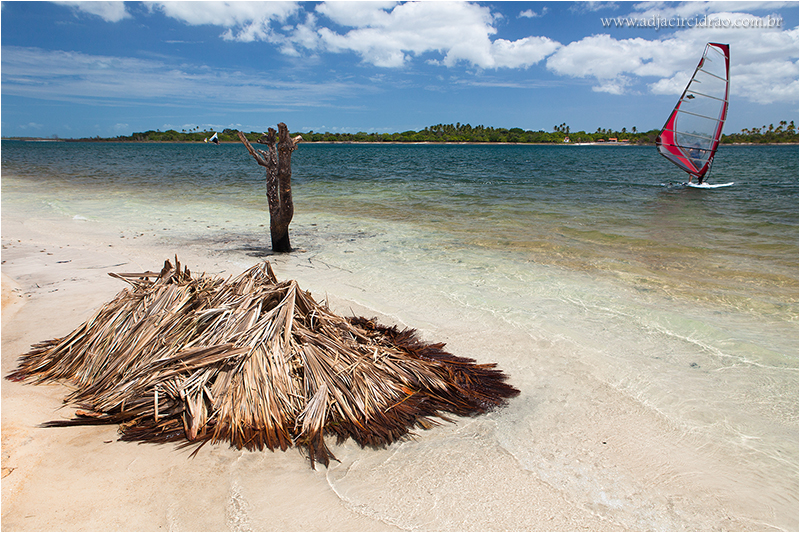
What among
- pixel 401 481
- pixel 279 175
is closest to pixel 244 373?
pixel 401 481

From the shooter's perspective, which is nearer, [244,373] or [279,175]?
[244,373]


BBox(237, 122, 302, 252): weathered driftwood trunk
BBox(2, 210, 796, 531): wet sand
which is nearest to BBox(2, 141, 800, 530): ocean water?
BBox(2, 210, 796, 531): wet sand

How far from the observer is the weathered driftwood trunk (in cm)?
783

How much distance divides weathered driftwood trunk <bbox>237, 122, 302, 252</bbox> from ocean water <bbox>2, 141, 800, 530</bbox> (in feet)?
1.71

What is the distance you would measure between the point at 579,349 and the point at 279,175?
5806 millimetres

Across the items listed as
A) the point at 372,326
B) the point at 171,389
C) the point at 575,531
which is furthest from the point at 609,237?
the point at 171,389

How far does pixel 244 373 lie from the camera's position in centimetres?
276

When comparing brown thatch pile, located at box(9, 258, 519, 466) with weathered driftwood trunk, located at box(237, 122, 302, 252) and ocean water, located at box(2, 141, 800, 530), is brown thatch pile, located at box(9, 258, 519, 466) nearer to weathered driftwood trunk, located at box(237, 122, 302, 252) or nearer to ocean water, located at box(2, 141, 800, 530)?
ocean water, located at box(2, 141, 800, 530)

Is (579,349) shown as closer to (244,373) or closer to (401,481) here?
(401,481)

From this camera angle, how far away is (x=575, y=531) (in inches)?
89.1

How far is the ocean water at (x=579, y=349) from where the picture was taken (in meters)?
2.52

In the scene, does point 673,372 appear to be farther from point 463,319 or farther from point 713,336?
point 463,319

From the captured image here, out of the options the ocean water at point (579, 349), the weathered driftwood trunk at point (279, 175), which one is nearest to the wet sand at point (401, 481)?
the ocean water at point (579, 349)

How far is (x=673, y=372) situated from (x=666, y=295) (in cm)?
244
